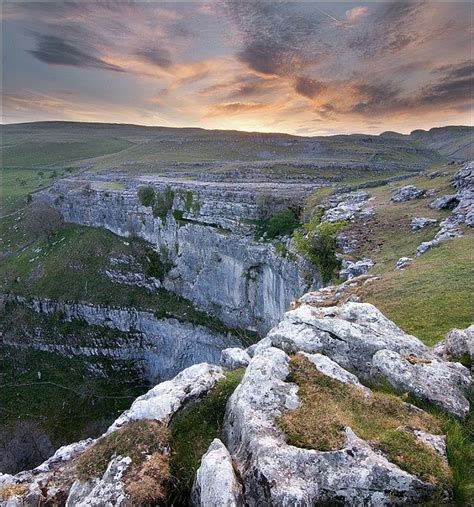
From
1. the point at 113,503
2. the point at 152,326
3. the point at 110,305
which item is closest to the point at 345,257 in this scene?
the point at 113,503

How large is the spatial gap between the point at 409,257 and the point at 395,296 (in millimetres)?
6582

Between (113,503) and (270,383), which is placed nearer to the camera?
(113,503)

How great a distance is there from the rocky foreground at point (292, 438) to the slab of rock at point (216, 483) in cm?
2

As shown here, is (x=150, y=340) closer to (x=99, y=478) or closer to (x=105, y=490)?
(x=99, y=478)

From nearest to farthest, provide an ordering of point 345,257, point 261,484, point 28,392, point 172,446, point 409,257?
point 261,484 → point 172,446 → point 409,257 → point 345,257 → point 28,392

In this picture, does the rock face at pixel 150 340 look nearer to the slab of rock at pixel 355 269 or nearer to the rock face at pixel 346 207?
the rock face at pixel 346 207

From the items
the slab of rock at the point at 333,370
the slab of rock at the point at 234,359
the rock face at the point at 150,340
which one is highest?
the slab of rock at the point at 333,370

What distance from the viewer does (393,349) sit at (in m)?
10.7

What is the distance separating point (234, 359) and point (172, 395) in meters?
3.31

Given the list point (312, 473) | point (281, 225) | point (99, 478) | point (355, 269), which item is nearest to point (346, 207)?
point (281, 225)

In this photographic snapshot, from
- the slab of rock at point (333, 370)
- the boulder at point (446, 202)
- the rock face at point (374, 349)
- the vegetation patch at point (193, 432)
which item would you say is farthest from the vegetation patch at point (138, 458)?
the boulder at point (446, 202)

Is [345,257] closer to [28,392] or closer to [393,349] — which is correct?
[393,349]

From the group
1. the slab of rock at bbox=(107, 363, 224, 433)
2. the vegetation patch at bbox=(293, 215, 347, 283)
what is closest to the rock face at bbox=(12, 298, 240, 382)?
the vegetation patch at bbox=(293, 215, 347, 283)

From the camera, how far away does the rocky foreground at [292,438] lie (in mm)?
6559
